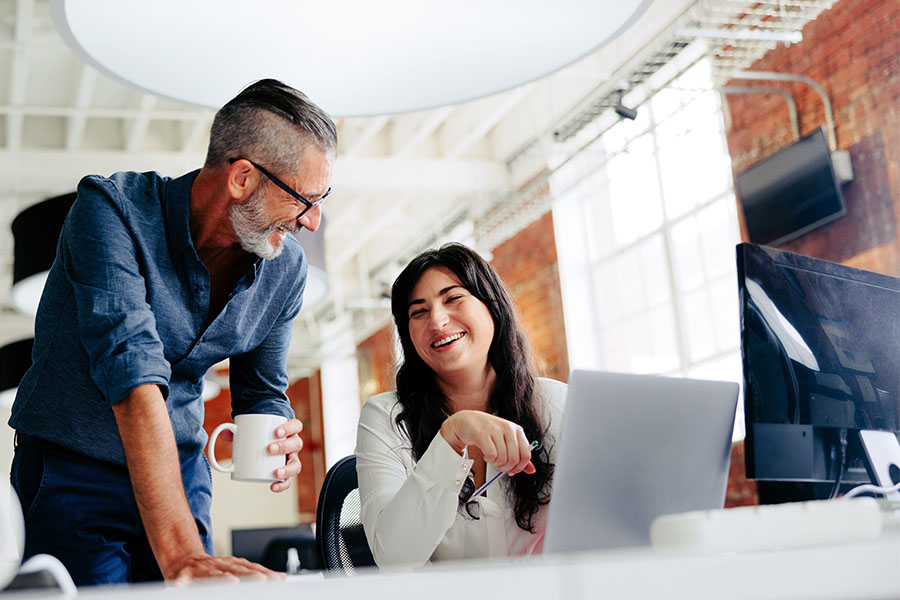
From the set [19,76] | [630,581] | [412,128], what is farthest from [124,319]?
[412,128]

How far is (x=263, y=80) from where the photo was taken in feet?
4.90

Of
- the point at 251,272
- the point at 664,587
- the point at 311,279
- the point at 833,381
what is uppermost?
the point at 311,279

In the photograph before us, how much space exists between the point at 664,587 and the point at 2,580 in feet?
1.42

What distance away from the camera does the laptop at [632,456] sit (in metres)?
1.03

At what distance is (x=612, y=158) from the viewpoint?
6078mm

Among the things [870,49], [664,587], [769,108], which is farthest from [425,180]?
[664,587]

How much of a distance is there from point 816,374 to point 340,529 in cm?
87

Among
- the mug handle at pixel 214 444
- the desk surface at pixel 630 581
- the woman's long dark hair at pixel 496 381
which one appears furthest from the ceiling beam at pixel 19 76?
the desk surface at pixel 630 581

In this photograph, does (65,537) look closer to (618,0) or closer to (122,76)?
(122,76)

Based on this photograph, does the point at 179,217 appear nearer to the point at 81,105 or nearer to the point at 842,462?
the point at 842,462

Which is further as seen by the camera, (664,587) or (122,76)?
(122,76)

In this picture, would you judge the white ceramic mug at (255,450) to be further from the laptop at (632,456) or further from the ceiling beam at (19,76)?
the ceiling beam at (19,76)

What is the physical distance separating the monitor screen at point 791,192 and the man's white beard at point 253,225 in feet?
12.2

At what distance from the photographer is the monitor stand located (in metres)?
1.34
